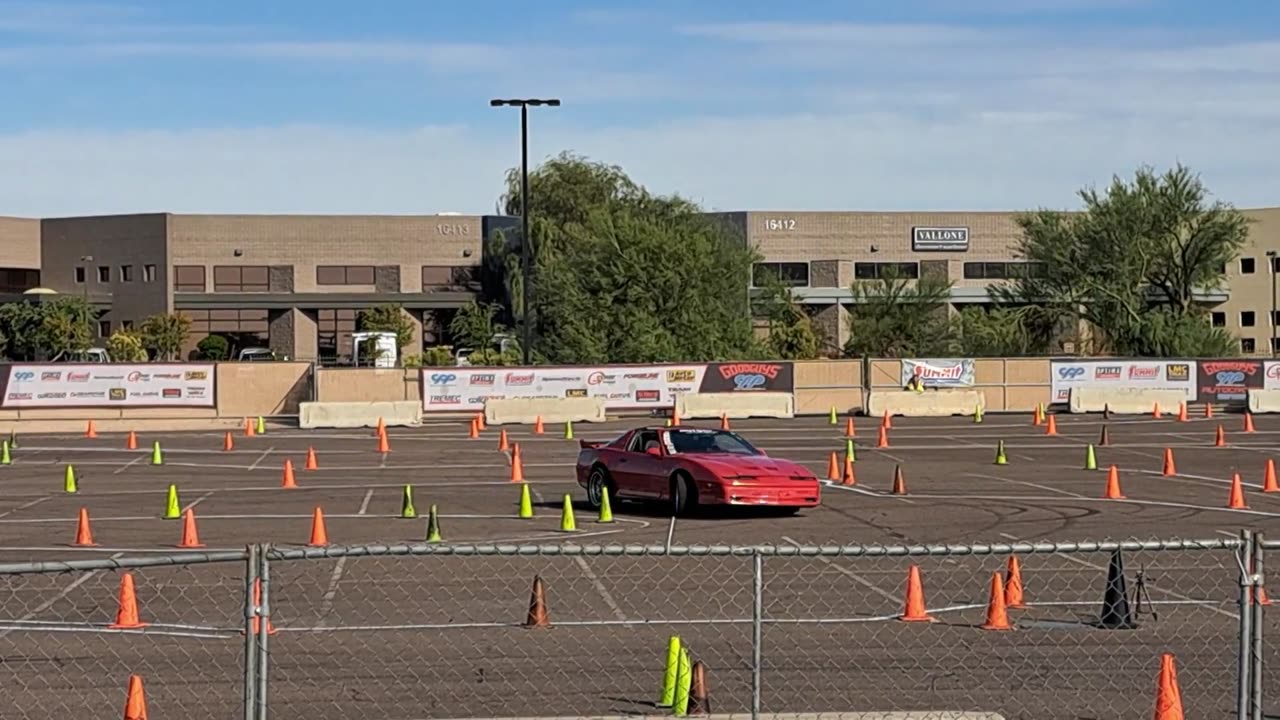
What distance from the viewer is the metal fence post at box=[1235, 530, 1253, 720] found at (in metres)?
7.48

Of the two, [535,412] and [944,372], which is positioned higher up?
[944,372]

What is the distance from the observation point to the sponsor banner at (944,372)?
54.8 metres

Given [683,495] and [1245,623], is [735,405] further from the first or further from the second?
[1245,623]

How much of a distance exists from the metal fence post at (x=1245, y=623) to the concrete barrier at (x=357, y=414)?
138ft

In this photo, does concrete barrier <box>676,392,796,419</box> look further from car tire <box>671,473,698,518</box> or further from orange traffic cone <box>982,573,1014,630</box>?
orange traffic cone <box>982,573,1014,630</box>

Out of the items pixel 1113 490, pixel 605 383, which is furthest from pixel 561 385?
pixel 1113 490

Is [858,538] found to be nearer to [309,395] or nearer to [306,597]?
[306,597]

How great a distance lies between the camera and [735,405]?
51.2 metres

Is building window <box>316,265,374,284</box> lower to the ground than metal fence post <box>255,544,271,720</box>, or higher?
higher

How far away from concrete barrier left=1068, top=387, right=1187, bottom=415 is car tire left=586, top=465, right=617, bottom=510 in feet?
101

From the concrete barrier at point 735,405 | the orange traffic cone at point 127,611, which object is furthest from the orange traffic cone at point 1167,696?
the concrete barrier at point 735,405

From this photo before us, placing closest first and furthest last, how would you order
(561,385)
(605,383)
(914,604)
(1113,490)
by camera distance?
(914,604) → (1113,490) → (561,385) → (605,383)

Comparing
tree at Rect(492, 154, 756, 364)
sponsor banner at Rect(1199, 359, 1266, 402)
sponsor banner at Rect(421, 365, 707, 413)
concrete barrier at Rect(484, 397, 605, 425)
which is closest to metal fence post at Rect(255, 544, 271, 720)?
concrete barrier at Rect(484, 397, 605, 425)

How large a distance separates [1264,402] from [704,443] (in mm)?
33398
